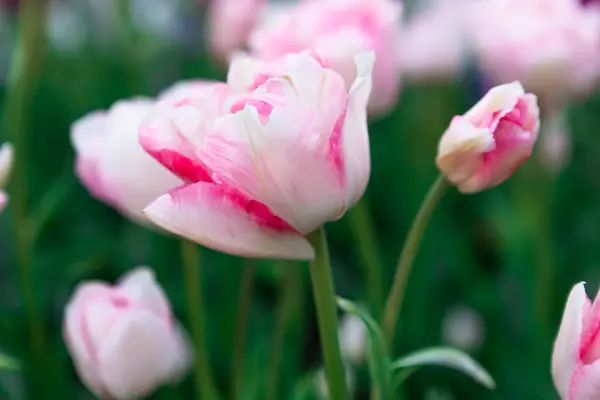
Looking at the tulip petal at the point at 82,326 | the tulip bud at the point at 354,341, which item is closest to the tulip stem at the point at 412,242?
the tulip petal at the point at 82,326

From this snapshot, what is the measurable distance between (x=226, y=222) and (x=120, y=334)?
0.39ft

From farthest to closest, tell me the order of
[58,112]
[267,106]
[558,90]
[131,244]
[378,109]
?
1. [58,112]
2. [131,244]
3. [558,90]
4. [378,109]
5. [267,106]

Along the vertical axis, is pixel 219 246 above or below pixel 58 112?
above

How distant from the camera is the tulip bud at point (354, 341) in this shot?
22.4 inches

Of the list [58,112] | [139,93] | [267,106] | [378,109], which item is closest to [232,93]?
[267,106]

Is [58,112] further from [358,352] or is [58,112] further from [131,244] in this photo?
[358,352]

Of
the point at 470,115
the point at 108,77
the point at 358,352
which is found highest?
the point at 470,115

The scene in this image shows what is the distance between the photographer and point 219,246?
27cm

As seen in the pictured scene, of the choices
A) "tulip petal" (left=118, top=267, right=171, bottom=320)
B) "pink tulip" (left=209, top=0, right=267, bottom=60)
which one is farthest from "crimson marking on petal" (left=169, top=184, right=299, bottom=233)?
"pink tulip" (left=209, top=0, right=267, bottom=60)

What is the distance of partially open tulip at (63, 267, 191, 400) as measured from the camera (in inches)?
14.3

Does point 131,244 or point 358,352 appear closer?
point 358,352

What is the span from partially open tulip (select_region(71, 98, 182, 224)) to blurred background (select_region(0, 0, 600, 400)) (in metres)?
0.17

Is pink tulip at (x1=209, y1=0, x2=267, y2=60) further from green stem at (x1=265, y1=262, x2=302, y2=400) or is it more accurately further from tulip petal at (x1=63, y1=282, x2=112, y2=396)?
tulip petal at (x1=63, y1=282, x2=112, y2=396)

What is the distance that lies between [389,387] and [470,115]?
99 millimetres
